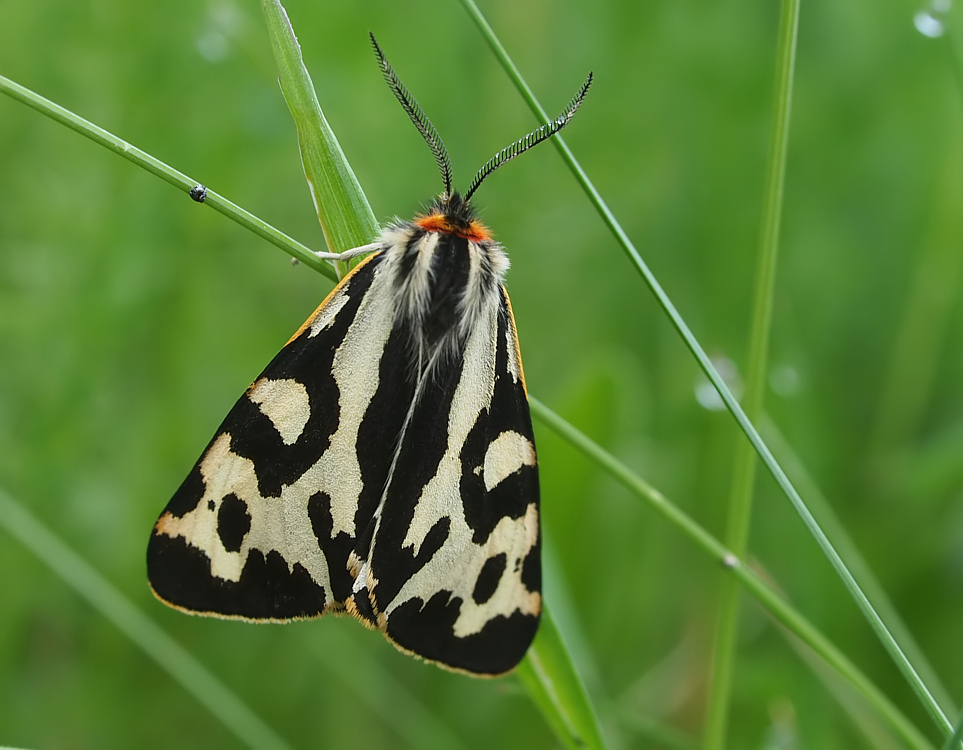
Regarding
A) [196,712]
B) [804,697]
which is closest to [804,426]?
[804,697]

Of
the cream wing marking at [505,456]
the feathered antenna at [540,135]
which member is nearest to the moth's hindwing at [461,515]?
the cream wing marking at [505,456]

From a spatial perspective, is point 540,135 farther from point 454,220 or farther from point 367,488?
point 367,488

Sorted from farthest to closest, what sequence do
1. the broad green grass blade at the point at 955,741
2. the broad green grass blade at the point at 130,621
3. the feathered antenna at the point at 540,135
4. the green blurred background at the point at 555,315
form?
1. the green blurred background at the point at 555,315
2. the broad green grass blade at the point at 130,621
3. the feathered antenna at the point at 540,135
4. the broad green grass blade at the point at 955,741

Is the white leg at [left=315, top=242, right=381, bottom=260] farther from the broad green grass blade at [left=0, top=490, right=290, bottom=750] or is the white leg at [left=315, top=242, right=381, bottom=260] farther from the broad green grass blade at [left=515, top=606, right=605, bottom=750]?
the broad green grass blade at [left=0, top=490, right=290, bottom=750]

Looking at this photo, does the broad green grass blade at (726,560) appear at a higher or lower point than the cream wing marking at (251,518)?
higher

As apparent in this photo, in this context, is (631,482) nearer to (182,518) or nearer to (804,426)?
(182,518)

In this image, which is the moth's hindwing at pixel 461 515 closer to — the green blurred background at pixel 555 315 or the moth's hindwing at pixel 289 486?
the moth's hindwing at pixel 289 486
